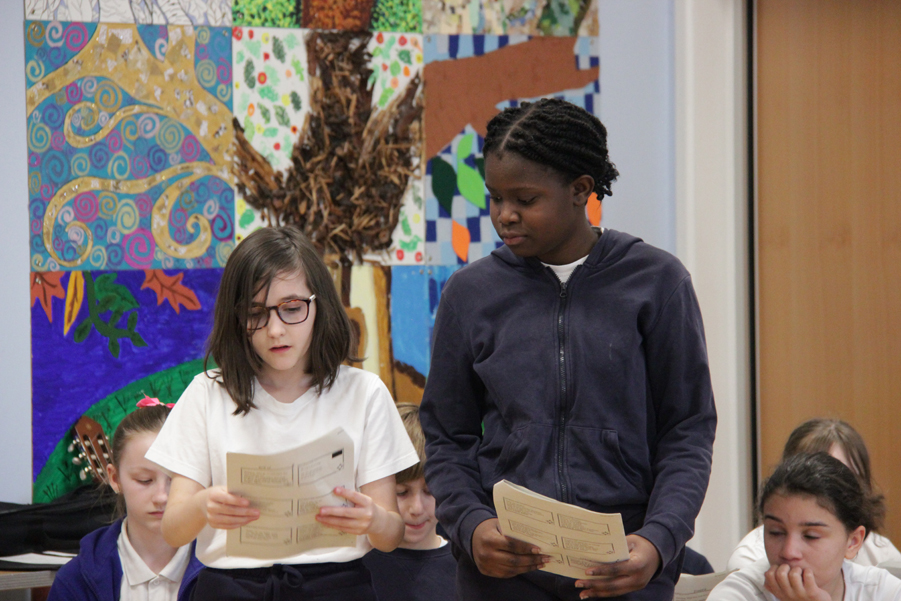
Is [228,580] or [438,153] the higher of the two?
[438,153]

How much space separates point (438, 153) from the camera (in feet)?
11.0

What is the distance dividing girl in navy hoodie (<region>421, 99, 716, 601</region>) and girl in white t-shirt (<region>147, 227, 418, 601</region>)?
0.20 meters

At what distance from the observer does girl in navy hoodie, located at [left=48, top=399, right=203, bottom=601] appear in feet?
7.24

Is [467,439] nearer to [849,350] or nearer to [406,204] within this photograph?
[406,204]

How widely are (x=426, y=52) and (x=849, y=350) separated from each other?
1.92 metres

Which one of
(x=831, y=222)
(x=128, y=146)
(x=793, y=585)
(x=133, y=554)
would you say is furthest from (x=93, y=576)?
(x=831, y=222)

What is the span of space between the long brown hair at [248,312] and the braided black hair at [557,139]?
0.47 m

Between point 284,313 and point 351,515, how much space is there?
422 mm

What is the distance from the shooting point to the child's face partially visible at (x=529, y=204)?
1.50 metres

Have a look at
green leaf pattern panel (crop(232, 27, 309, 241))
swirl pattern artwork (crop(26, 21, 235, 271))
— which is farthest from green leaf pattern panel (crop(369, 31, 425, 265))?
swirl pattern artwork (crop(26, 21, 235, 271))

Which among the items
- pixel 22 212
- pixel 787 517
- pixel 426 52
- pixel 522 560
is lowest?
pixel 787 517

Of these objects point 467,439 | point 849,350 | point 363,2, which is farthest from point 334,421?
point 849,350

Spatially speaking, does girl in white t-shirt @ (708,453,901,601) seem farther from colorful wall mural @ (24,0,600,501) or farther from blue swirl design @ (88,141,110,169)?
blue swirl design @ (88,141,110,169)

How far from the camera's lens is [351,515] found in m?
1.60
